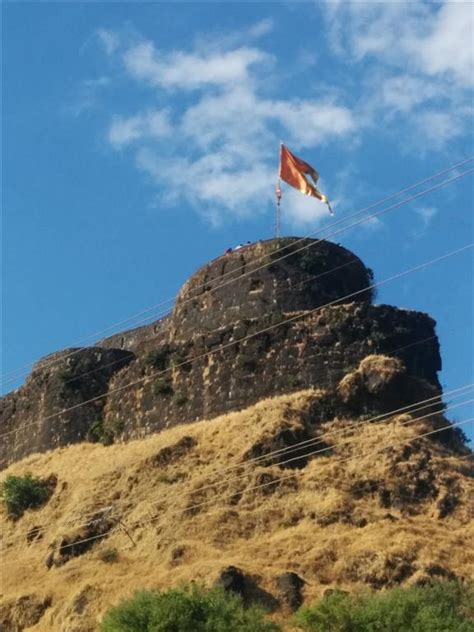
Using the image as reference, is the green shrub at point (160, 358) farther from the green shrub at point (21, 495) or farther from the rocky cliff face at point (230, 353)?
the green shrub at point (21, 495)

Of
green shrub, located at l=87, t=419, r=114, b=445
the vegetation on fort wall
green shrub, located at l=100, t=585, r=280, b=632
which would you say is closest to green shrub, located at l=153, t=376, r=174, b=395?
green shrub, located at l=87, t=419, r=114, b=445

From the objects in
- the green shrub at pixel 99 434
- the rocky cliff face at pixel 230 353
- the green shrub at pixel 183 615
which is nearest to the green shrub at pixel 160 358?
the rocky cliff face at pixel 230 353

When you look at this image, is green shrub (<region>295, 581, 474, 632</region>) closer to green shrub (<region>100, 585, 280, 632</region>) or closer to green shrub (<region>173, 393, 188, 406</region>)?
green shrub (<region>100, 585, 280, 632</region>)

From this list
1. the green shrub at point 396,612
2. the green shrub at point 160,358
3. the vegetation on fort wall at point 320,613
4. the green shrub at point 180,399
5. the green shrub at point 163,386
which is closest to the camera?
the green shrub at point 396,612

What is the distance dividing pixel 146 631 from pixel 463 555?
314 inches

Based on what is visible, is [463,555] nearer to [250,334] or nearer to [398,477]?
[398,477]

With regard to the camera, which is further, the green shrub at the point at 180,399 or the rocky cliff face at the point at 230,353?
the green shrub at the point at 180,399

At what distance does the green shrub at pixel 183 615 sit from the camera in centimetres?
2950

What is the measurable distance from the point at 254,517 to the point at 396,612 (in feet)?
23.9

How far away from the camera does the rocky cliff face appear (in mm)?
41062

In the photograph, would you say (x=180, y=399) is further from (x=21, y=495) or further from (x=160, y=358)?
(x=21, y=495)

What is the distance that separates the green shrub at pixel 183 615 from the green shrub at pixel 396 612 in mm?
1090

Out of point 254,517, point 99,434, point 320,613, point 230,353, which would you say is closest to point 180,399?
point 230,353

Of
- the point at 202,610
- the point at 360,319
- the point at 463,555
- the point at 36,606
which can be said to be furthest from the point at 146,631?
the point at 360,319
